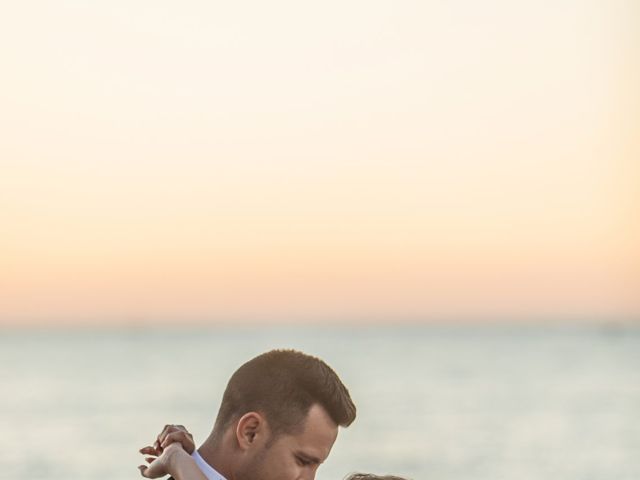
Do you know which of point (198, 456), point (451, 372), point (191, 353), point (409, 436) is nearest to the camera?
point (198, 456)

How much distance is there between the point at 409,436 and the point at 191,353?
40.9 meters

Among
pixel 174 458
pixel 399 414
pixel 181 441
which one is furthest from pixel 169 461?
pixel 399 414

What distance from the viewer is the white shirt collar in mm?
3727

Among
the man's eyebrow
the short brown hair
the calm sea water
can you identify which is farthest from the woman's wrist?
the calm sea water

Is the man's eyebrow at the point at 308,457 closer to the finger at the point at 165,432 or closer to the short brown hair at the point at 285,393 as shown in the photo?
the short brown hair at the point at 285,393

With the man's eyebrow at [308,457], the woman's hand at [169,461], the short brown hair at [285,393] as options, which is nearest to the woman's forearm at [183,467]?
the woman's hand at [169,461]

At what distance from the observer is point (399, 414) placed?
100 ft

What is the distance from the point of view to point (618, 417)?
98.2 ft

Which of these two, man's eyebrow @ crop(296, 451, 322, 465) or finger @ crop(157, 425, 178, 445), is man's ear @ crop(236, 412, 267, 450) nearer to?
man's eyebrow @ crop(296, 451, 322, 465)

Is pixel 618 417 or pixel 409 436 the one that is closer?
pixel 409 436

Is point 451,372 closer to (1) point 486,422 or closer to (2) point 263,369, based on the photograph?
(1) point 486,422

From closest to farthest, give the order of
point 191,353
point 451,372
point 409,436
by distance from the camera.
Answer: point 409,436
point 451,372
point 191,353

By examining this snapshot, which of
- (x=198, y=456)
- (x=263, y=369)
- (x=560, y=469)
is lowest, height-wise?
(x=560, y=469)

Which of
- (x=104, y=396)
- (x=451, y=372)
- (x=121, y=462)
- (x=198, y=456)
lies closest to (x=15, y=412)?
(x=104, y=396)
